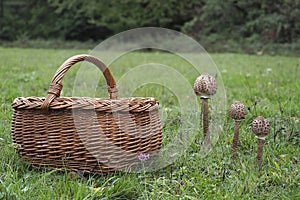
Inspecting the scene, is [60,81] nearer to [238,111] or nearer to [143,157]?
[143,157]

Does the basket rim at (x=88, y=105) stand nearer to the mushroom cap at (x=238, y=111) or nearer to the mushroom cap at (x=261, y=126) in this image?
the mushroom cap at (x=238, y=111)

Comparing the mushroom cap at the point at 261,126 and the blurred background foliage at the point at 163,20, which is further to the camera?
the blurred background foliage at the point at 163,20

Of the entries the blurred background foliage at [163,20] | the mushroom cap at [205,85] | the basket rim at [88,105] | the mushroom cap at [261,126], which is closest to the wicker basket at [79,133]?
the basket rim at [88,105]

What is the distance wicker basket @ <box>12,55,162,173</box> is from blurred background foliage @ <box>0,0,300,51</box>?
1138 cm

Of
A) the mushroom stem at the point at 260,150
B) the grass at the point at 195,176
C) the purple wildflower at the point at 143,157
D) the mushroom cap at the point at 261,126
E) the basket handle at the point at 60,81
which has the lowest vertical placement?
the grass at the point at 195,176

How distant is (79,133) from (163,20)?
52.8 feet

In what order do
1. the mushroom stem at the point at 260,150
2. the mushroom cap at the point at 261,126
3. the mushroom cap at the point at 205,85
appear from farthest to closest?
the mushroom cap at the point at 205,85 → the mushroom stem at the point at 260,150 → the mushroom cap at the point at 261,126

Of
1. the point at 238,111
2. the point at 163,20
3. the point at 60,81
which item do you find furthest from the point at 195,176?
the point at 163,20

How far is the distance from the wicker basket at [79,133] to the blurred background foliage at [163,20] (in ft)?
37.4

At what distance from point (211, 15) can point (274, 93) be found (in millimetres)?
11776

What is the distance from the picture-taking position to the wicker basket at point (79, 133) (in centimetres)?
204

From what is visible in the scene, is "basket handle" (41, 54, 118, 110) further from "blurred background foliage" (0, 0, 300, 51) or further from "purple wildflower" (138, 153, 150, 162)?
"blurred background foliage" (0, 0, 300, 51)

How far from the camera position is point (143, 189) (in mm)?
1942

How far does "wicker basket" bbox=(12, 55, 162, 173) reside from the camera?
2.04 metres
